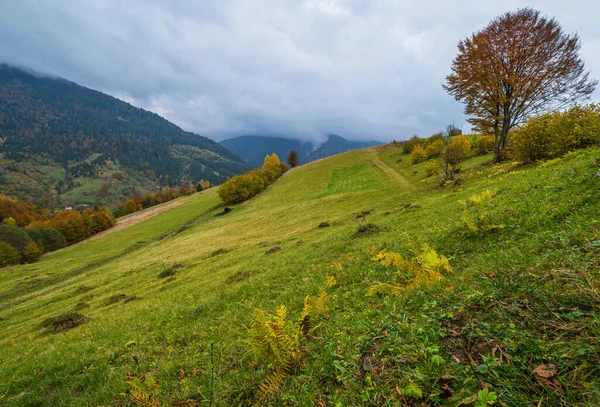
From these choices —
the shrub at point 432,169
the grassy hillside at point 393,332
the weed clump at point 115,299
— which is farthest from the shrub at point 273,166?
the grassy hillside at point 393,332

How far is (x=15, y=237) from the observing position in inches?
2746

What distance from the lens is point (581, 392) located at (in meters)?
2.41

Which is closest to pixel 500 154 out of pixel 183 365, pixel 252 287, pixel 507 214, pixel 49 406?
pixel 507 214

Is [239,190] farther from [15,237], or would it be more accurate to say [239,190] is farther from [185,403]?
[185,403]

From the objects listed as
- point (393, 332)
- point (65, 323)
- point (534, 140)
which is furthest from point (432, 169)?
point (65, 323)

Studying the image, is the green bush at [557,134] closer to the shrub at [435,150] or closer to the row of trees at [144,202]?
the shrub at [435,150]

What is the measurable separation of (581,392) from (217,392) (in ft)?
16.8

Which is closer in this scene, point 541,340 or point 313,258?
point 541,340

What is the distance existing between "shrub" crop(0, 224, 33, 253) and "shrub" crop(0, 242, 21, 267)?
13.6 feet

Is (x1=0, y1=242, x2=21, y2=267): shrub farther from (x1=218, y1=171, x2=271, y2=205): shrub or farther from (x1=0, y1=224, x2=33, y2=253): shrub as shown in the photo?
(x1=218, y1=171, x2=271, y2=205): shrub

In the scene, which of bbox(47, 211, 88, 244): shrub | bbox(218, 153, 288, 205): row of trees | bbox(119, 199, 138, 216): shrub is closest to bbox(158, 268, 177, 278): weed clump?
bbox(218, 153, 288, 205): row of trees

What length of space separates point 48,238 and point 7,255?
17267 millimetres

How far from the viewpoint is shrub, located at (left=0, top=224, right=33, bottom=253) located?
6831 cm

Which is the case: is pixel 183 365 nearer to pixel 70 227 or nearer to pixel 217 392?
pixel 217 392
